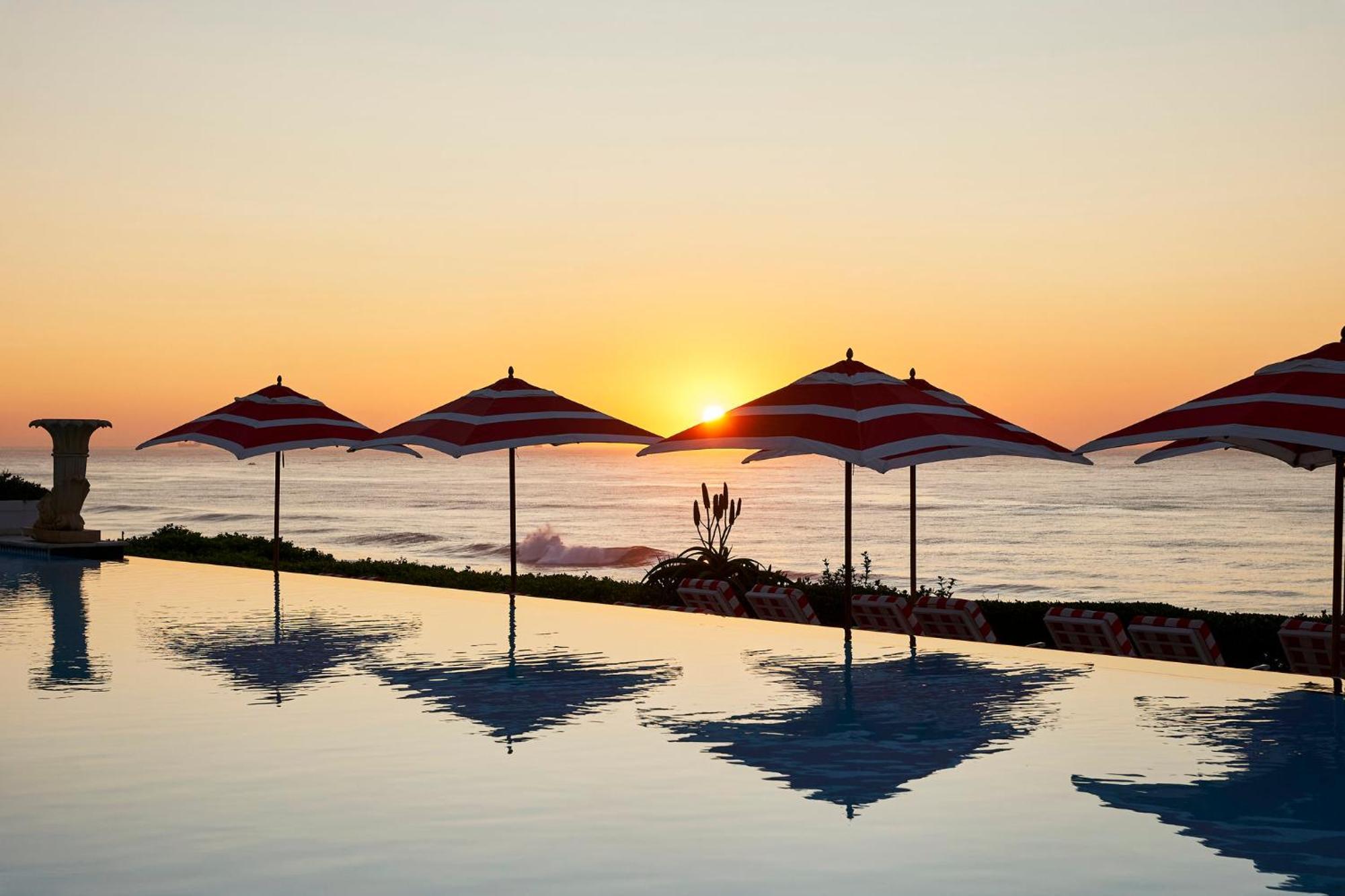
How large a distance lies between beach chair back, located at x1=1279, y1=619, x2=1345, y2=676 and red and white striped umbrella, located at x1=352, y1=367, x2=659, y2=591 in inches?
293

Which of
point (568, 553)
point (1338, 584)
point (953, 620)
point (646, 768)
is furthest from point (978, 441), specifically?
point (568, 553)

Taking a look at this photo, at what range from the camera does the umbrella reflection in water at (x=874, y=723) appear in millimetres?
8898

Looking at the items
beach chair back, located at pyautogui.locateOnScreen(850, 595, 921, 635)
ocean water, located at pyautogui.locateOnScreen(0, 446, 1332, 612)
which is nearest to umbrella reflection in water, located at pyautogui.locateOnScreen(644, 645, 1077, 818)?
beach chair back, located at pyautogui.locateOnScreen(850, 595, 921, 635)

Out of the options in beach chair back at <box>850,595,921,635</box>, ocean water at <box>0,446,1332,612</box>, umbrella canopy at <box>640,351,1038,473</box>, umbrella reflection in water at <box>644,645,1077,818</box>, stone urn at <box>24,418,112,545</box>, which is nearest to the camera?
umbrella reflection in water at <box>644,645,1077,818</box>

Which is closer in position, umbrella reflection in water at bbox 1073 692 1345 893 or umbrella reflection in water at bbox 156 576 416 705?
umbrella reflection in water at bbox 1073 692 1345 893

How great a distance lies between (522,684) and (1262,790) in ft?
20.2

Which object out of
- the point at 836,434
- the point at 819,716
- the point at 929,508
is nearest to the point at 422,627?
the point at 836,434

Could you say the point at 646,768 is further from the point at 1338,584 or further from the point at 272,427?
the point at 272,427

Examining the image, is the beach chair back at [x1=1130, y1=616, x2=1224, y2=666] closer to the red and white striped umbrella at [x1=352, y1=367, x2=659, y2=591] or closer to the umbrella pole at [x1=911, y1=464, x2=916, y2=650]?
the umbrella pole at [x1=911, y1=464, x2=916, y2=650]

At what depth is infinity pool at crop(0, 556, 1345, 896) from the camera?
682 cm

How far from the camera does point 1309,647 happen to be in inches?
513

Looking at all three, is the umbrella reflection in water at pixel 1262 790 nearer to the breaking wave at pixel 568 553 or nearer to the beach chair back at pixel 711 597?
the beach chair back at pixel 711 597

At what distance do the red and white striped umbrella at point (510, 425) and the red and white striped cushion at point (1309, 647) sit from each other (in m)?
7.44

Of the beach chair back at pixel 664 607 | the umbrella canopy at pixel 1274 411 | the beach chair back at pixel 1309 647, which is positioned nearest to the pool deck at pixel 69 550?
the beach chair back at pixel 664 607
